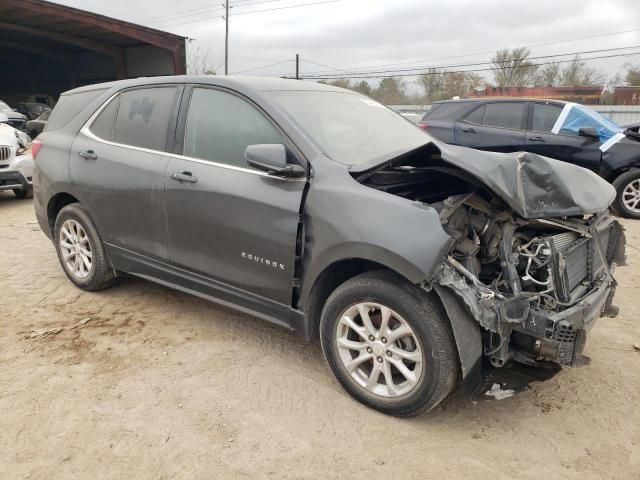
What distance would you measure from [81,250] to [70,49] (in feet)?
105

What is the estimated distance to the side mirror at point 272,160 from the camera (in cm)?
280

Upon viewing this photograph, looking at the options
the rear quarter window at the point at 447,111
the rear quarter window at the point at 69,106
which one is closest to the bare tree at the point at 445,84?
the rear quarter window at the point at 447,111

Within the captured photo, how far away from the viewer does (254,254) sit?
3.04 meters

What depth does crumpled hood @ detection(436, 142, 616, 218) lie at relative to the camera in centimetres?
253

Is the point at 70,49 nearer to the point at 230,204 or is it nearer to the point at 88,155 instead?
the point at 88,155

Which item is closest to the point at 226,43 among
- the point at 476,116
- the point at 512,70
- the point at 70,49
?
the point at 70,49

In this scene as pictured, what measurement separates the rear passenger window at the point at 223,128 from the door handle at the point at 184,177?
0.14 metres

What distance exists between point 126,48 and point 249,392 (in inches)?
1142

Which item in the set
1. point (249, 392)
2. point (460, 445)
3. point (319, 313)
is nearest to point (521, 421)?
point (460, 445)

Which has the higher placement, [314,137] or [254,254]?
[314,137]

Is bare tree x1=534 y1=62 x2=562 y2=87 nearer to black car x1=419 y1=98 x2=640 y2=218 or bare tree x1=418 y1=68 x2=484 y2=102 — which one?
bare tree x1=418 y1=68 x2=484 y2=102

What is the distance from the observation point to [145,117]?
3742 millimetres

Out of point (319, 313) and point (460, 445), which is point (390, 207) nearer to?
point (319, 313)

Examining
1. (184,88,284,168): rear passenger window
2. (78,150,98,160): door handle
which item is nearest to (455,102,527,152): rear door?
(184,88,284,168): rear passenger window
